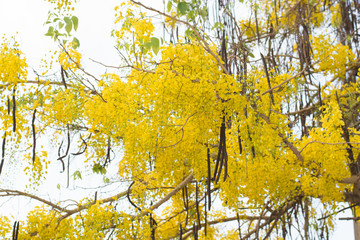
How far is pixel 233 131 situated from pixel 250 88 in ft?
1.43

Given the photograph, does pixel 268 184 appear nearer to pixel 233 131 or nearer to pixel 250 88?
pixel 233 131

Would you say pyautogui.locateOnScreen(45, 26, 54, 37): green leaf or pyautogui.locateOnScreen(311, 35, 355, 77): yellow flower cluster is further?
pyautogui.locateOnScreen(311, 35, 355, 77): yellow flower cluster

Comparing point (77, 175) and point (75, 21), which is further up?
point (75, 21)

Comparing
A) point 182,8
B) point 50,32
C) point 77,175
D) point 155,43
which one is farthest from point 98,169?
point 182,8

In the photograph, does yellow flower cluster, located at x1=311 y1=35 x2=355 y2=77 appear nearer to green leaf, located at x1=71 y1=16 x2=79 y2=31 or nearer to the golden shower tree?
the golden shower tree

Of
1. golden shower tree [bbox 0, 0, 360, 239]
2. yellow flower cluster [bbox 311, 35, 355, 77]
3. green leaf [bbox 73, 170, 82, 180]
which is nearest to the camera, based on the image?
golden shower tree [bbox 0, 0, 360, 239]

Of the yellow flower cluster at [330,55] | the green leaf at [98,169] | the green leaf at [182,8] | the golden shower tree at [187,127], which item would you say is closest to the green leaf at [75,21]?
the golden shower tree at [187,127]

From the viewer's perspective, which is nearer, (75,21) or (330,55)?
(75,21)

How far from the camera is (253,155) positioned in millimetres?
2305

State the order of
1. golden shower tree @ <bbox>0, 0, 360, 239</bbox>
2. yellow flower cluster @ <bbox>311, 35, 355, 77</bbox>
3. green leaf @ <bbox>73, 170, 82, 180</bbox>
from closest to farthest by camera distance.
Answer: golden shower tree @ <bbox>0, 0, 360, 239</bbox>
green leaf @ <bbox>73, 170, 82, 180</bbox>
yellow flower cluster @ <bbox>311, 35, 355, 77</bbox>

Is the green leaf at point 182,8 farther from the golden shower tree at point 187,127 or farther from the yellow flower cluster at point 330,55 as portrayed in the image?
the yellow flower cluster at point 330,55

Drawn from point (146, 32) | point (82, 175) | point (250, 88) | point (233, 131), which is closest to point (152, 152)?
point (233, 131)

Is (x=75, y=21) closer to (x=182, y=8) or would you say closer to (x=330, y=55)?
(x=182, y=8)

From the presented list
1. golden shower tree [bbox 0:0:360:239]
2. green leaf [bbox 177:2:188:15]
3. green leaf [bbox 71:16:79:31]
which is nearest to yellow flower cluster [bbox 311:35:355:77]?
golden shower tree [bbox 0:0:360:239]
